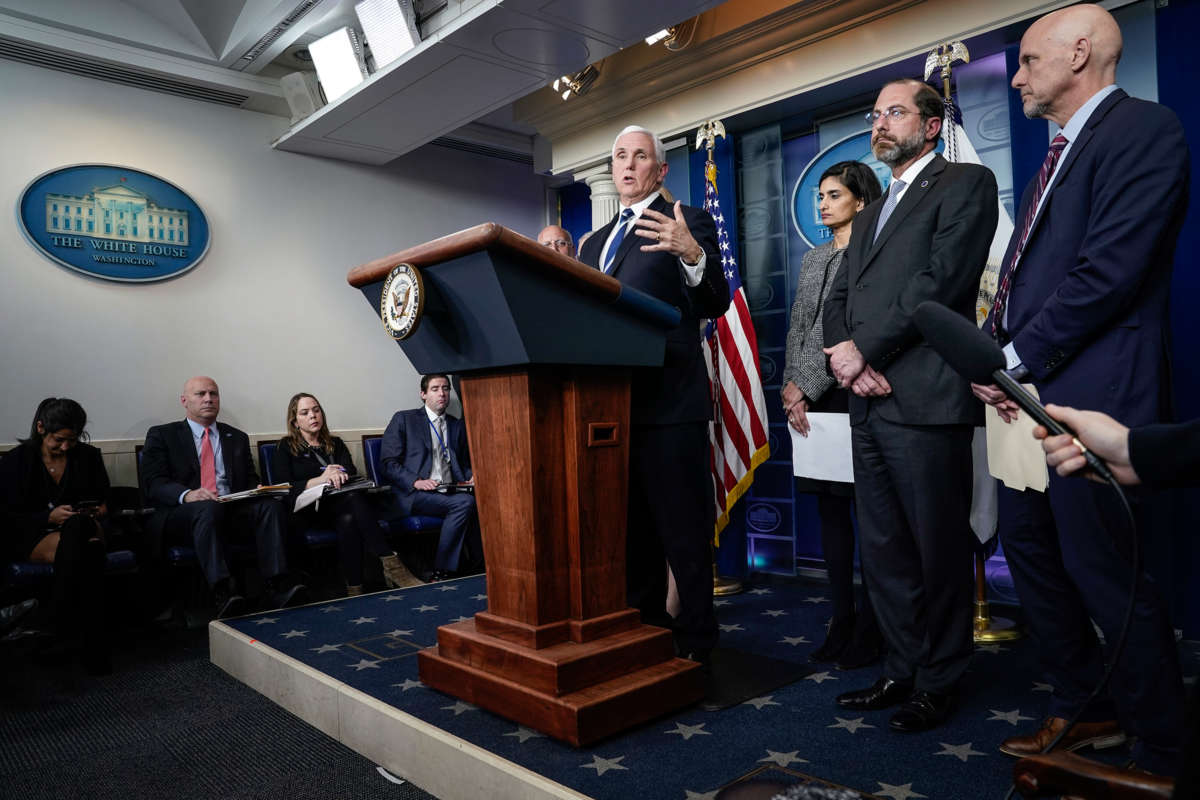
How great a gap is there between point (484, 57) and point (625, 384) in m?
2.75

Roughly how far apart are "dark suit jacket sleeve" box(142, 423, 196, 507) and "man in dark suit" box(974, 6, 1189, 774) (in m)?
3.75

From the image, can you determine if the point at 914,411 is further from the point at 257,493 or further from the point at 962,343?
the point at 257,493

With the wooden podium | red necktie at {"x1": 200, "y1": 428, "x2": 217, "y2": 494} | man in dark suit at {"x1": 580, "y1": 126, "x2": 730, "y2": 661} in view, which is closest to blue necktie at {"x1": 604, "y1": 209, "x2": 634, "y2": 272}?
man in dark suit at {"x1": 580, "y1": 126, "x2": 730, "y2": 661}

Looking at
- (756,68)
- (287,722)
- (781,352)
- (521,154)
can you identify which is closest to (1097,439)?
(287,722)

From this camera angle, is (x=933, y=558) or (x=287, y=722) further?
(x=287, y=722)

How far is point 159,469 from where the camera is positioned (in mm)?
4043

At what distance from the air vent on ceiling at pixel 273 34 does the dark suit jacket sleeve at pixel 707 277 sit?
3182 mm

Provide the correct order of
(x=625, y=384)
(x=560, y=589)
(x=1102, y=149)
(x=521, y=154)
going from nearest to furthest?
(x=1102, y=149) < (x=560, y=589) < (x=625, y=384) < (x=521, y=154)

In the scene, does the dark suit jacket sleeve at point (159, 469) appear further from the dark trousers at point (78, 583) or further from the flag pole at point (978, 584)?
the flag pole at point (978, 584)

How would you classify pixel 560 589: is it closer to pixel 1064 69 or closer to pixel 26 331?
pixel 1064 69

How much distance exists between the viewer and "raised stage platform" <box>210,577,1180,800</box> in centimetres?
160

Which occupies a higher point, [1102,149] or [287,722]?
[1102,149]

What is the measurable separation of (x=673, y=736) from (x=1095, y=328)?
4.13 feet

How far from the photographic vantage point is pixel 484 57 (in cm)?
404
